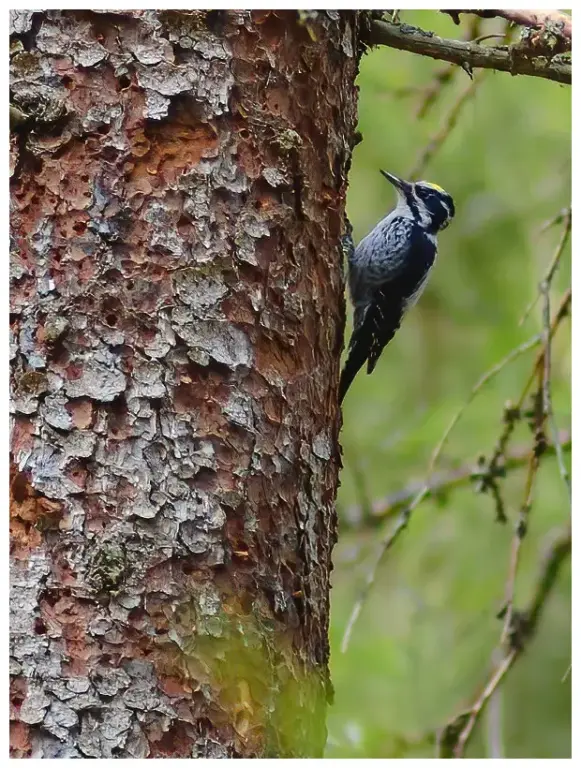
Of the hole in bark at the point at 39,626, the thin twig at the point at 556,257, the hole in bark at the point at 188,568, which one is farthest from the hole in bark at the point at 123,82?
the thin twig at the point at 556,257

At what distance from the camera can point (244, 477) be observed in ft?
6.14

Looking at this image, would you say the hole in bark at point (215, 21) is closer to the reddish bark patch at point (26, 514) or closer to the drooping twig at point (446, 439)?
the reddish bark patch at point (26, 514)

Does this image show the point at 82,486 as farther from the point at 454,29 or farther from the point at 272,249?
the point at 454,29

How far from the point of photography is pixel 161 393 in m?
1.81

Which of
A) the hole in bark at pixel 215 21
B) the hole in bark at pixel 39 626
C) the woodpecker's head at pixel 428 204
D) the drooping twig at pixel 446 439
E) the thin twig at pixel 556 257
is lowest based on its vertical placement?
the hole in bark at pixel 39 626

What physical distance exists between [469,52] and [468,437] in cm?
185

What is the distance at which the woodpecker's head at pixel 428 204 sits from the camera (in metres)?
3.71

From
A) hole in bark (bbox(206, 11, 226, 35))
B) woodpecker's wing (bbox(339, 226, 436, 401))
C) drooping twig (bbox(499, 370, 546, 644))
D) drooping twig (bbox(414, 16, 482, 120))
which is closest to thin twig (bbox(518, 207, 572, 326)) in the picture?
drooping twig (bbox(499, 370, 546, 644))

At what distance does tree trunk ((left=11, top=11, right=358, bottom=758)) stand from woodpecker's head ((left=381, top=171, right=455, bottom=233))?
1.75 m

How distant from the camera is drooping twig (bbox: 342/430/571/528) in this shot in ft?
11.0

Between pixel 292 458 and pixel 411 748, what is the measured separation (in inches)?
44.3

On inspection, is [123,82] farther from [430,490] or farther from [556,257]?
[430,490]

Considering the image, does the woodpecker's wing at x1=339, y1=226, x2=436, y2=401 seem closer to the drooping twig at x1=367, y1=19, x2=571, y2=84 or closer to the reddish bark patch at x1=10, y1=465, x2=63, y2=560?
the drooping twig at x1=367, y1=19, x2=571, y2=84

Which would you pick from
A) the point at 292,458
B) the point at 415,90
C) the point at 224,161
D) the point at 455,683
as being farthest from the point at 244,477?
the point at 455,683
